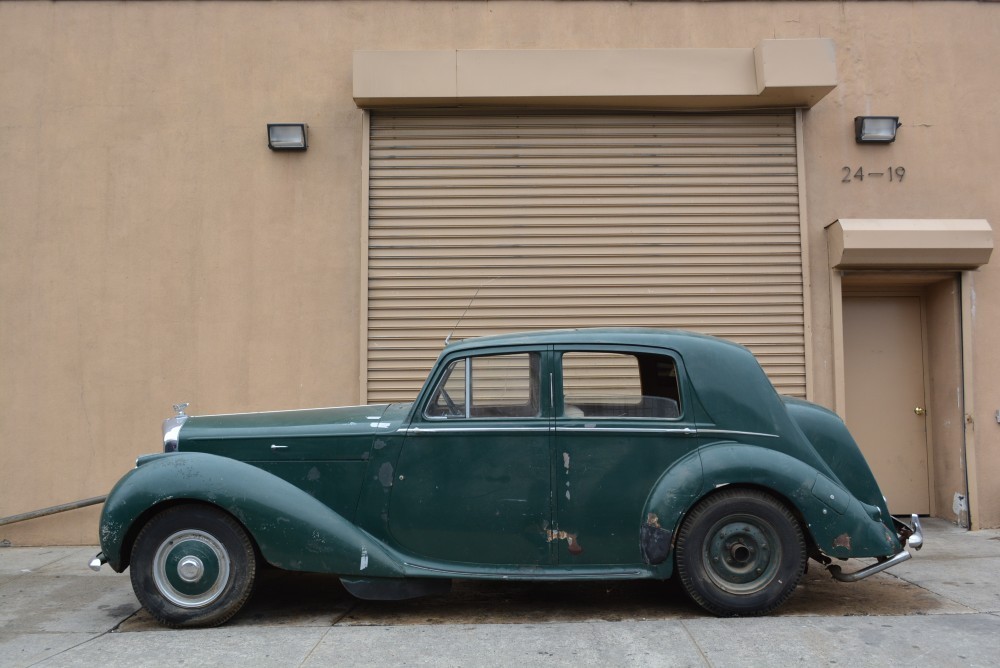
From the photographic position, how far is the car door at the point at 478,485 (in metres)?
4.82

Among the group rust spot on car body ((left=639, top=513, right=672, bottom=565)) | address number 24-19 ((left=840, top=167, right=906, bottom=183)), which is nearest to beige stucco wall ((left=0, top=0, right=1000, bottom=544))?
address number 24-19 ((left=840, top=167, right=906, bottom=183))

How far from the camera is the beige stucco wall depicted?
294 inches

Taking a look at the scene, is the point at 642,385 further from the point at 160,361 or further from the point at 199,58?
the point at 199,58

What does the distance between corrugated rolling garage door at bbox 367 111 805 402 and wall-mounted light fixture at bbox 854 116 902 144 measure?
2.11 ft

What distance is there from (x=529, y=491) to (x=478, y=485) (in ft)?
1.02

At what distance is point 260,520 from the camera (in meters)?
4.74

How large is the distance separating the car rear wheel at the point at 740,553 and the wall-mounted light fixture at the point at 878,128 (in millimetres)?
4492

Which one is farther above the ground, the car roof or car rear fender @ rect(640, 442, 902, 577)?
the car roof

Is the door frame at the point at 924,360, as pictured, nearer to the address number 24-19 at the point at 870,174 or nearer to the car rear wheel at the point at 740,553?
the address number 24-19 at the point at 870,174

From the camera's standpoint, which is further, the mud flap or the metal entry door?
the metal entry door

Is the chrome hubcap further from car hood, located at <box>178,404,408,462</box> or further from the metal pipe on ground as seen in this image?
the metal pipe on ground

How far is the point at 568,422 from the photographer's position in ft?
16.1

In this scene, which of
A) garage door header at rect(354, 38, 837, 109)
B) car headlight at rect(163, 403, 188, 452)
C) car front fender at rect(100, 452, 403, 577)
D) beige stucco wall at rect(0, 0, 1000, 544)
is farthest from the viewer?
beige stucco wall at rect(0, 0, 1000, 544)

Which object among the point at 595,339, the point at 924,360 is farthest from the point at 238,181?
the point at 924,360
